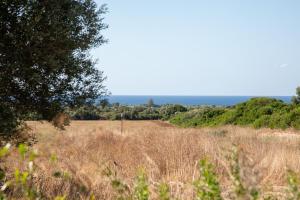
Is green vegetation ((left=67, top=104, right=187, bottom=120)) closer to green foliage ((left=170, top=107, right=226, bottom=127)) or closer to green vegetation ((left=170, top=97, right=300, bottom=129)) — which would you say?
green foliage ((left=170, top=107, right=226, bottom=127))

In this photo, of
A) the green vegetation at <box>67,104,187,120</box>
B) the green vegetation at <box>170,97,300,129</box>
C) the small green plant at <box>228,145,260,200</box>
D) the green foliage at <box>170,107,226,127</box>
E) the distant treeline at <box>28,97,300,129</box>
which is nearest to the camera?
the small green plant at <box>228,145,260,200</box>

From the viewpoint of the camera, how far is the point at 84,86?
42.2 ft

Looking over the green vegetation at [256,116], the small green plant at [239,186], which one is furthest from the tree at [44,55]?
the green vegetation at [256,116]

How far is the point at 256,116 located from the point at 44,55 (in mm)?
29332

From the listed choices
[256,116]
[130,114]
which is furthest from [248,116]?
[130,114]

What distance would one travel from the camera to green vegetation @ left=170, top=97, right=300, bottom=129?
32.5 metres

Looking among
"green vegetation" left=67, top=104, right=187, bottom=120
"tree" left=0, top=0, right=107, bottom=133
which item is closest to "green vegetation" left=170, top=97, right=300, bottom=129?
"green vegetation" left=67, top=104, right=187, bottom=120

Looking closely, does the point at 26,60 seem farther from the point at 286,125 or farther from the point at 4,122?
the point at 286,125

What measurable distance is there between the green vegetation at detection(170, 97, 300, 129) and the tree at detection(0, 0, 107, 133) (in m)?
21.4

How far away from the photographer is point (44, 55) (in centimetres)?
1154

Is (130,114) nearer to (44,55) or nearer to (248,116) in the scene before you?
(248,116)

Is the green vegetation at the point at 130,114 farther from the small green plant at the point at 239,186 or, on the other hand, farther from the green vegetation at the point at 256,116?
the small green plant at the point at 239,186

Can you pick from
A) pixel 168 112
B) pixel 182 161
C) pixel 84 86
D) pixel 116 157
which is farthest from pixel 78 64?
pixel 168 112

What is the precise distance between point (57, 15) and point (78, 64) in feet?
5.04
